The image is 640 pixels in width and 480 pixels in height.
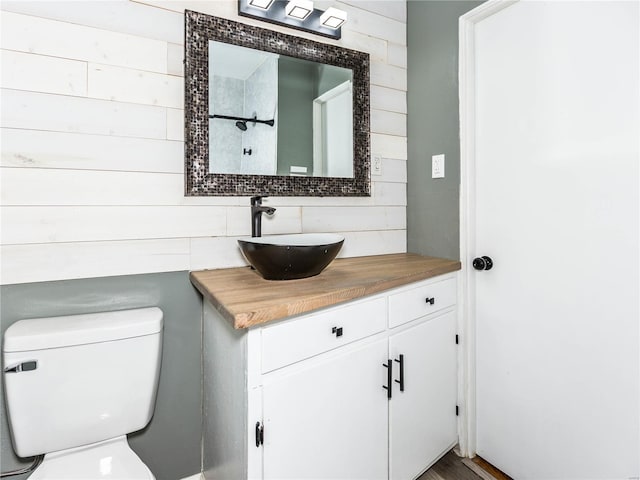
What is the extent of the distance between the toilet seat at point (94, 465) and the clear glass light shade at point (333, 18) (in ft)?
6.14

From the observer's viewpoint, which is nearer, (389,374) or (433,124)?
(389,374)

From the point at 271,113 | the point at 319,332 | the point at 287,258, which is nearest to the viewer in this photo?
the point at 319,332

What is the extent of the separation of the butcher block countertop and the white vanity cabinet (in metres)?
0.05

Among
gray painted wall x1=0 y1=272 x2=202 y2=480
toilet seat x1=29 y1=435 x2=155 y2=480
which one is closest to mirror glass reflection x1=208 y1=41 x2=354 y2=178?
gray painted wall x1=0 y1=272 x2=202 y2=480

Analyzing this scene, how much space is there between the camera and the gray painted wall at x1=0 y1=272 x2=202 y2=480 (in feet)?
4.35

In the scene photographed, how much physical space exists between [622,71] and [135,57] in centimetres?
167

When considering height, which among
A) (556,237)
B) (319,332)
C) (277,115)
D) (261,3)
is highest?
(261,3)

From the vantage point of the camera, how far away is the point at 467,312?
1714 millimetres

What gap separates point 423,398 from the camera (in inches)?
60.7

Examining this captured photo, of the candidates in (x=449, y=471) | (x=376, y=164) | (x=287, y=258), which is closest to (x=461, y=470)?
(x=449, y=471)

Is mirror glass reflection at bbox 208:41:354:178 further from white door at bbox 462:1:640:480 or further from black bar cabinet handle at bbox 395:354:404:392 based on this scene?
black bar cabinet handle at bbox 395:354:404:392

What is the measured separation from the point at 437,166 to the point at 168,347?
4.79ft

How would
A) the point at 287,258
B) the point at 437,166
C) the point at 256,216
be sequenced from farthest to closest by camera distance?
the point at 437,166 → the point at 256,216 → the point at 287,258

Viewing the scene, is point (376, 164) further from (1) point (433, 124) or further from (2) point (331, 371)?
(2) point (331, 371)
